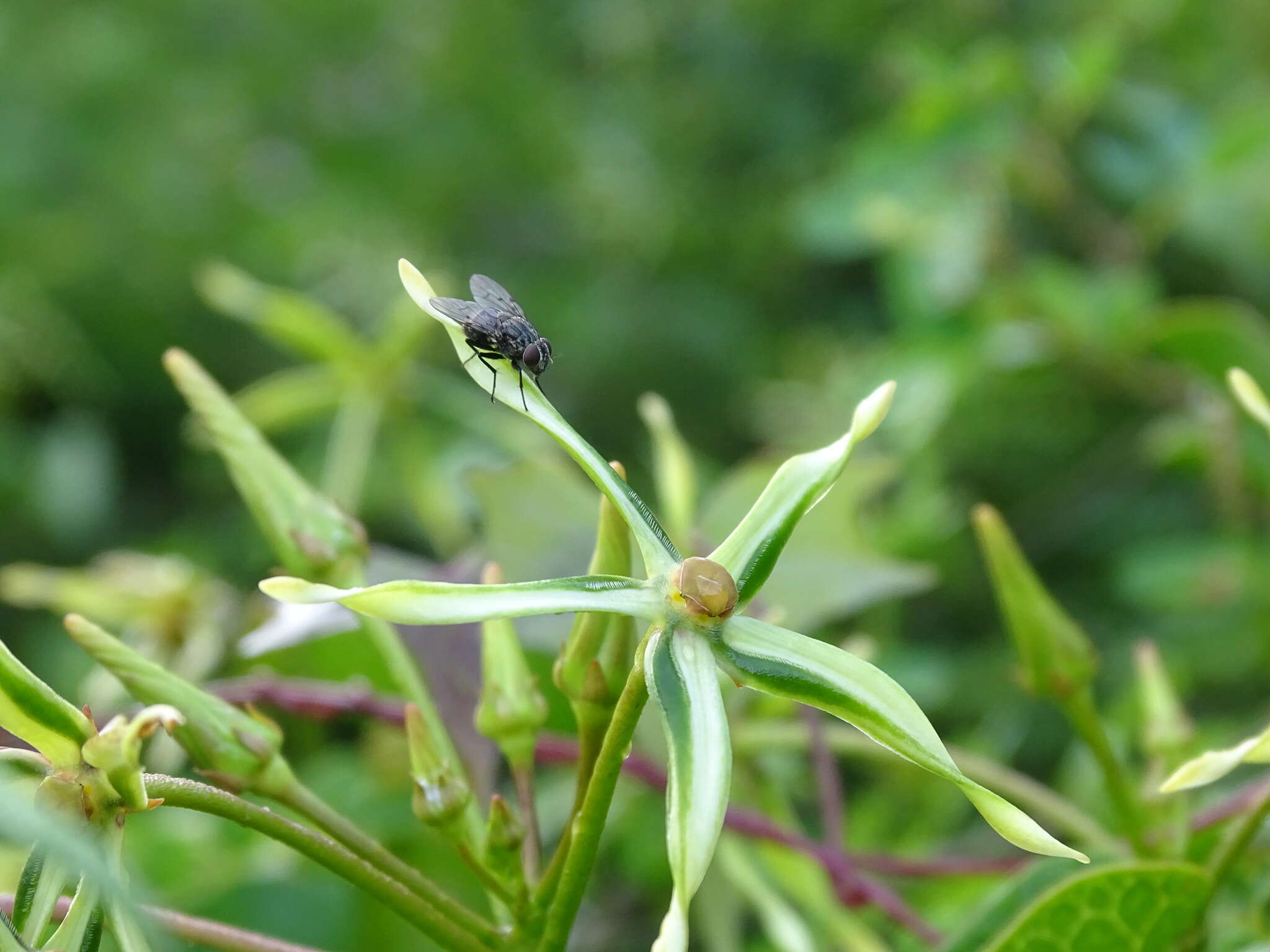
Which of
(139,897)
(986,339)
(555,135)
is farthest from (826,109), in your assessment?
(139,897)

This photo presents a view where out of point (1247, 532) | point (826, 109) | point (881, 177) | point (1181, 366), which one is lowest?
point (1247, 532)

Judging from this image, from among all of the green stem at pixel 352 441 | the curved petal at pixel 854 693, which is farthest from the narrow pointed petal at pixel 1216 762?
the green stem at pixel 352 441

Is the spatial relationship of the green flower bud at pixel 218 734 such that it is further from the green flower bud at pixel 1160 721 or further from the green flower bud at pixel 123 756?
the green flower bud at pixel 1160 721

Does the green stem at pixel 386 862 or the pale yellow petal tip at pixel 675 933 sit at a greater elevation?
the pale yellow petal tip at pixel 675 933

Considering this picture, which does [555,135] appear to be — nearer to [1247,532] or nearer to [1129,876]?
[1247,532]

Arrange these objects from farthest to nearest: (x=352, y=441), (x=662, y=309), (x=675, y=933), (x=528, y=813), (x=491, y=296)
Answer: (x=662, y=309)
(x=352, y=441)
(x=491, y=296)
(x=528, y=813)
(x=675, y=933)

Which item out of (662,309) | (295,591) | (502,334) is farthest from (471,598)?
(662,309)

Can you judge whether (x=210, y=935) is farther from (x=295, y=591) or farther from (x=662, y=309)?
(x=662, y=309)
